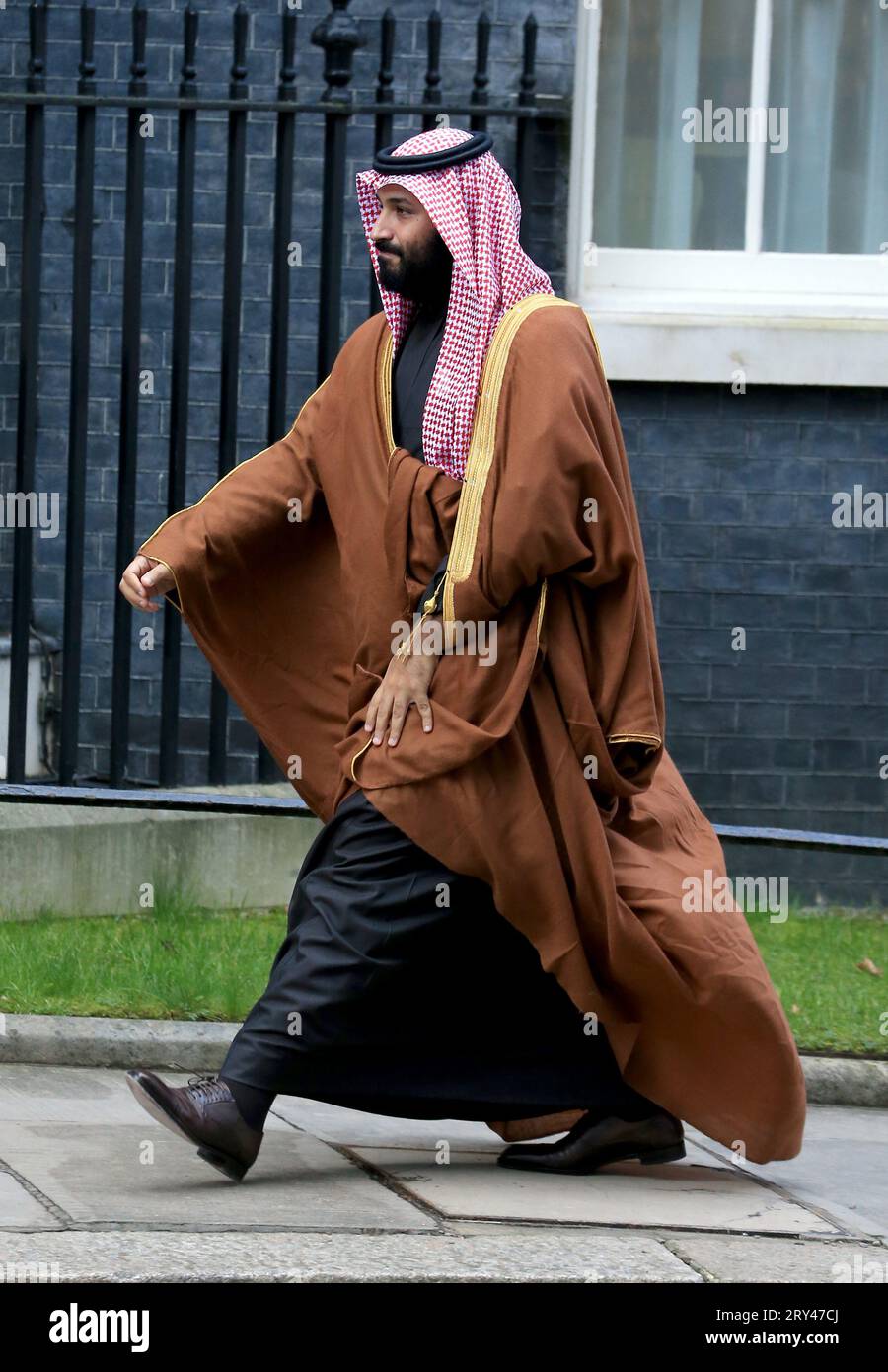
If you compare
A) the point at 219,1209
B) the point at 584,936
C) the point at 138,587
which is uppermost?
the point at 138,587

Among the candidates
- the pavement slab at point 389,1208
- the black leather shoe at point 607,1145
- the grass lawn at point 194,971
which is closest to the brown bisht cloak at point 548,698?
the black leather shoe at point 607,1145

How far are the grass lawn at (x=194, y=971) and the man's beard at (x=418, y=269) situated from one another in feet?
7.15

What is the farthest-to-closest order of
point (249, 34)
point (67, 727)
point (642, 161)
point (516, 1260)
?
point (642, 161)
point (249, 34)
point (67, 727)
point (516, 1260)

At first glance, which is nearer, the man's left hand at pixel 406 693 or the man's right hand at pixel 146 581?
the man's left hand at pixel 406 693

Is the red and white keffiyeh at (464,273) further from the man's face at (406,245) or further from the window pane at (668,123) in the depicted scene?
the window pane at (668,123)

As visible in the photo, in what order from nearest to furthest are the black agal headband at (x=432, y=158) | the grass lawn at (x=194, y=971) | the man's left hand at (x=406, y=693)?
1. the man's left hand at (x=406, y=693)
2. the black agal headband at (x=432, y=158)
3. the grass lawn at (x=194, y=971)

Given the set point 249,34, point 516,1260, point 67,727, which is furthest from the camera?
point 249,34

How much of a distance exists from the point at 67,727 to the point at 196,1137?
10.2ft

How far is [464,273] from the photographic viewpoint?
183 inches

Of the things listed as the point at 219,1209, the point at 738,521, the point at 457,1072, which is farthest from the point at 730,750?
the point at 219,1209

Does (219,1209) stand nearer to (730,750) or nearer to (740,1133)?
(740,1133)

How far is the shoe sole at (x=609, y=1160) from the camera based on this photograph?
15.6ft

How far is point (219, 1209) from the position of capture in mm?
4223

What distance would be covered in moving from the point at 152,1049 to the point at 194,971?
450 mm
